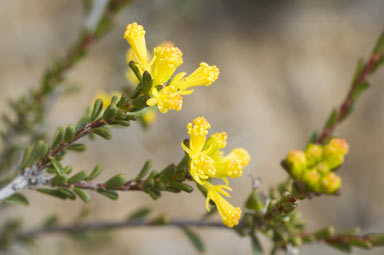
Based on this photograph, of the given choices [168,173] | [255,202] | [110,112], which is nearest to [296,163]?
[255,202]

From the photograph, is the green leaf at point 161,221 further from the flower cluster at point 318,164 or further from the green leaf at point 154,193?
the flower cluster at point 318,164

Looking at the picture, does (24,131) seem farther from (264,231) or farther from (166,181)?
(264,231)

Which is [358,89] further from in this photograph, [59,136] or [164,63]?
[59,136]

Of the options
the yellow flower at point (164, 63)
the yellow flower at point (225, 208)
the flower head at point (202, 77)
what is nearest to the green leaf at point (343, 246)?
the yellow flower at point (225, 208)

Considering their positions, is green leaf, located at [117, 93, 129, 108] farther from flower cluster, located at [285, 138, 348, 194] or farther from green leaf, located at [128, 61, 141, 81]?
Result: flower cluster, located at [285, 138, 348, 194]

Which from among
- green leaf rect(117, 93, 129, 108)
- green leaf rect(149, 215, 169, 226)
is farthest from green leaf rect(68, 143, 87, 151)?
green leaf rect(149, 215, 169, 226)
